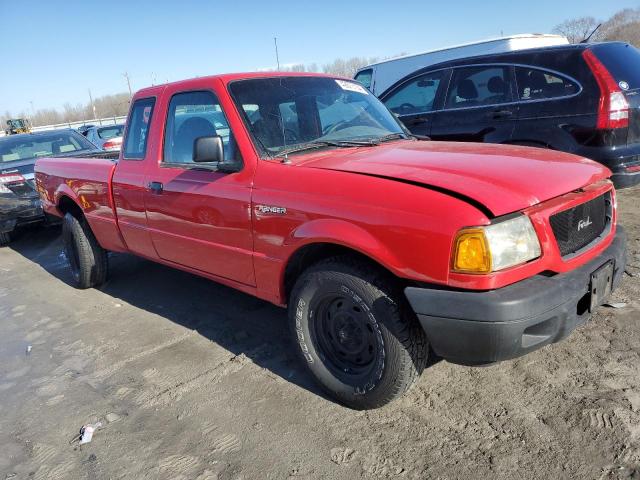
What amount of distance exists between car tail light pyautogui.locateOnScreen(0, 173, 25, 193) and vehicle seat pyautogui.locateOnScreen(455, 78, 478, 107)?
5.96m

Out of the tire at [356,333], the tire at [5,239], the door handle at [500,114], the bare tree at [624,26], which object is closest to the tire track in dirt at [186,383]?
the tire at [356,333]

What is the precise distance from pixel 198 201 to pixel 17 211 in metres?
4.91

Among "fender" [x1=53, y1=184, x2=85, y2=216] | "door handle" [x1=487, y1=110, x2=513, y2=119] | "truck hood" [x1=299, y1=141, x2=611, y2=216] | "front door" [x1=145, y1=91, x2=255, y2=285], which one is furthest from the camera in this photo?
"door handle" [x1=487, y1=110, x2=513, y2=119]

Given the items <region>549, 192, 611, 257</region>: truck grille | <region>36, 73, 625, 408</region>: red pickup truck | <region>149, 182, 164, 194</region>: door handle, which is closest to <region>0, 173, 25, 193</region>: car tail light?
<region>36, 73, 625, 408</region>: red pickup truck

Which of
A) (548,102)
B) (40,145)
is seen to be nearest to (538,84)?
(548,102)

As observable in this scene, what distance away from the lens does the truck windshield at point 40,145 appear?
783 centimetres

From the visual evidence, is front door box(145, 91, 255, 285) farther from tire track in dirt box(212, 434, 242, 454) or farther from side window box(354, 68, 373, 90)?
side window box(354, 68, 373, 90)

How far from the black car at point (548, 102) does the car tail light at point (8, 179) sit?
17.5ft

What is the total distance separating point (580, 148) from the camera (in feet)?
15.7

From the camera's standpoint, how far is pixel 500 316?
2113mm

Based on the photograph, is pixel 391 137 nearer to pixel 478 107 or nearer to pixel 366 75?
pixel 478 107

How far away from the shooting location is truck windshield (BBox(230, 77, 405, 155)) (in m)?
3.18

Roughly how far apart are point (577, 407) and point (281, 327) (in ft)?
6.80

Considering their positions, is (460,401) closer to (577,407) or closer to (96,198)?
(577,407)
